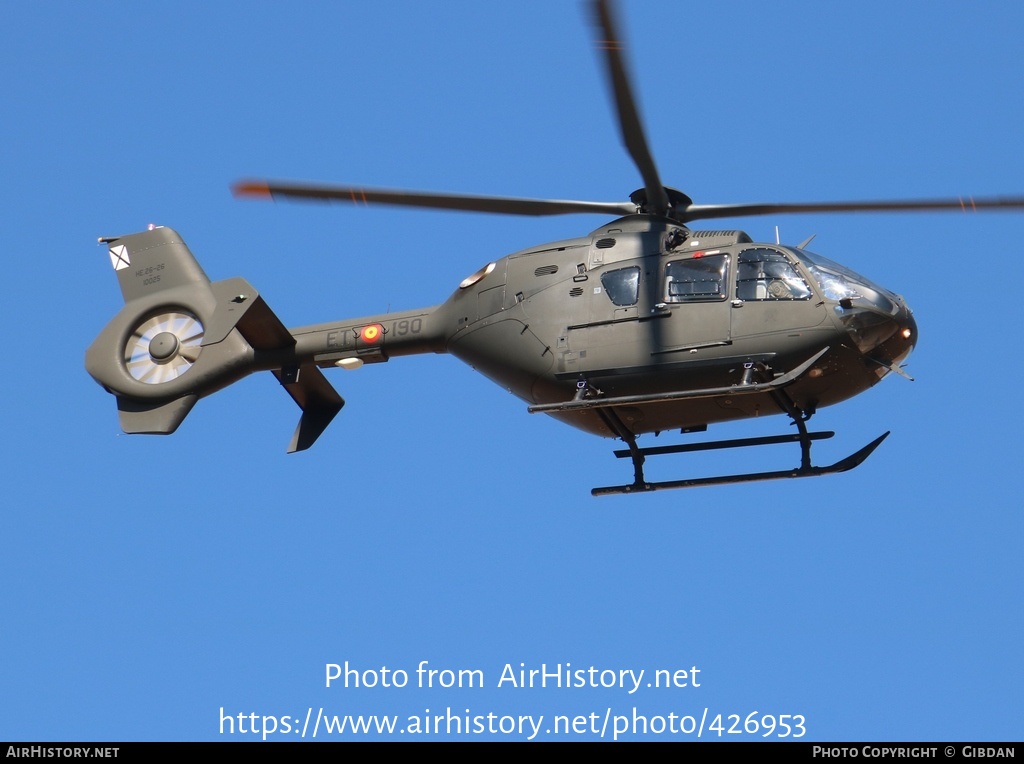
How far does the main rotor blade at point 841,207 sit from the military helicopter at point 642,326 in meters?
0.02

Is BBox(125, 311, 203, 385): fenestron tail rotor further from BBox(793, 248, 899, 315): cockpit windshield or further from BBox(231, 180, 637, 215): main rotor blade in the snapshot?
BBox(793, 248, 899, 315): cockpit windshield

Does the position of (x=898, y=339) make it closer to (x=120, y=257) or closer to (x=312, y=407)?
(x=312, y=407)

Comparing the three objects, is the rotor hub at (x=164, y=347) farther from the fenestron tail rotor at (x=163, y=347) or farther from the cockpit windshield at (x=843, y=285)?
the cockpit windshield at (x=843, y=285)

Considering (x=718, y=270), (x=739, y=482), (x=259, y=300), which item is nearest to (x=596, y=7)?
(x=718, y=270)

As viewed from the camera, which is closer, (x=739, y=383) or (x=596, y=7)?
(x=596, y=7)

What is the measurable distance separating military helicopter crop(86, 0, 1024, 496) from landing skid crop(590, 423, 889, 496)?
19 millimetres

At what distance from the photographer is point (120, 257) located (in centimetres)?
2520

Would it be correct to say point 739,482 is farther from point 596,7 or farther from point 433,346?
point 596,7

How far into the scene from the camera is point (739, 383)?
65.8ft

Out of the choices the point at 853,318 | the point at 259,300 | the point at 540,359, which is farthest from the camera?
the point at 259,300
